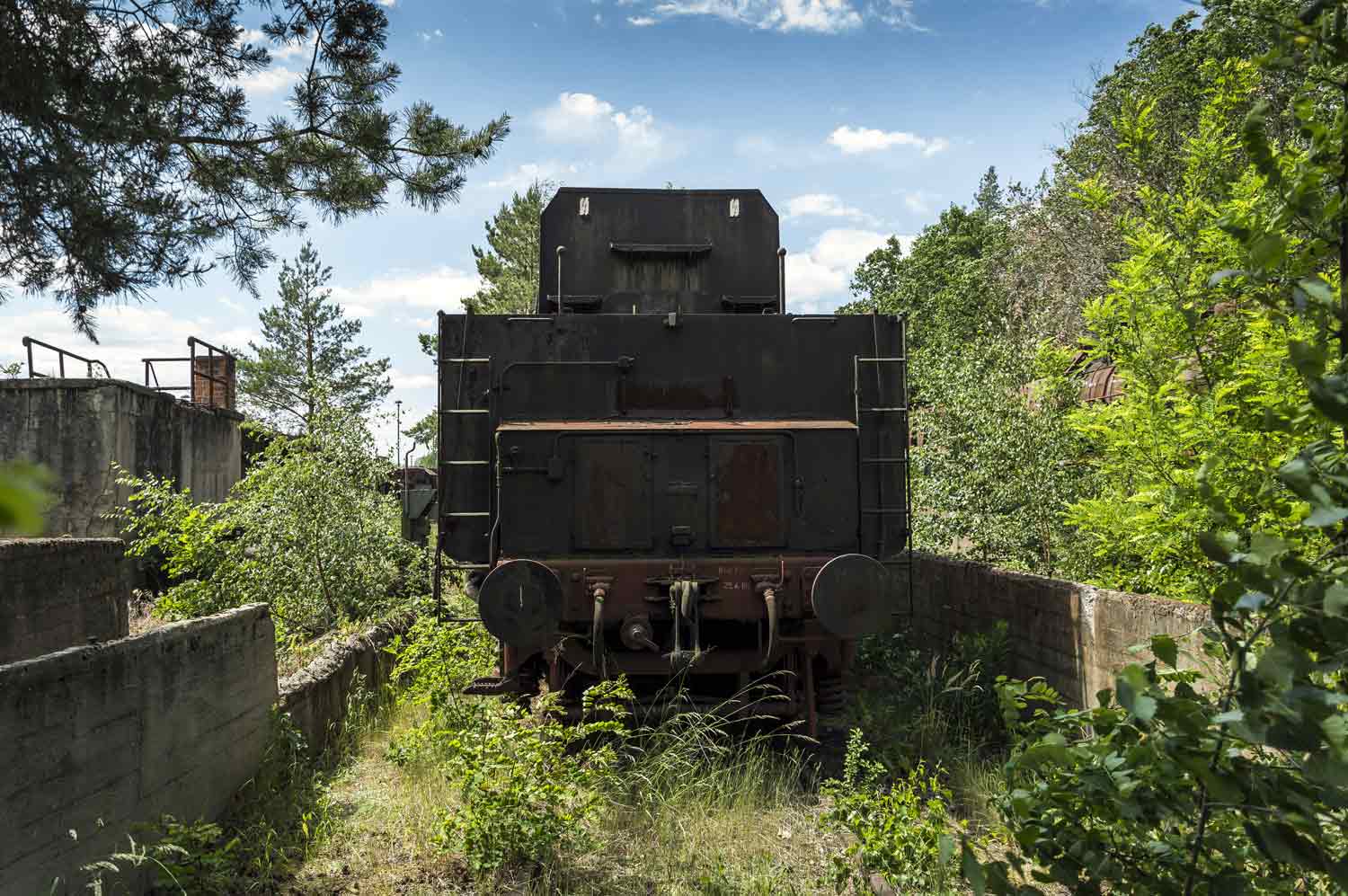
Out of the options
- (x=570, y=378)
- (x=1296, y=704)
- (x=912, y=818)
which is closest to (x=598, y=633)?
(x=570, y=378)

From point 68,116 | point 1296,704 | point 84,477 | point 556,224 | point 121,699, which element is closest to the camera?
point 1296,704

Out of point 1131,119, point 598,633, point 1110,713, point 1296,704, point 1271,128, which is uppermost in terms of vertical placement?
point 1271,128

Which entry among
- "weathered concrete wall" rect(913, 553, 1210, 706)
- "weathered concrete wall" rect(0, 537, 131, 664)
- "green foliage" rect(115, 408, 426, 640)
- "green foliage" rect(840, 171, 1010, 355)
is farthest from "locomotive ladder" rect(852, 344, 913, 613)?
"green foliage" rect(840, 171, 1010, 355)

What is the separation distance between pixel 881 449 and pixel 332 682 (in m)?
4.41

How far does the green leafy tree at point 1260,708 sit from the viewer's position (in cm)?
163

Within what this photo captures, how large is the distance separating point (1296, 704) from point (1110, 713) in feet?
1.67

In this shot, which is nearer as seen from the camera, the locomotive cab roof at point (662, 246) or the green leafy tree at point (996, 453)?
the locomotive cab roof at point (662, 246)

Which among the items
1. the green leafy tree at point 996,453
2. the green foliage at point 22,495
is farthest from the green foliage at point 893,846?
the green leafy tree at point 996,453

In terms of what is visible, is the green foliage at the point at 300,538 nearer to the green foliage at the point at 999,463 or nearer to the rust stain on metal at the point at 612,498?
the rust stain on metal at the point at 612,498

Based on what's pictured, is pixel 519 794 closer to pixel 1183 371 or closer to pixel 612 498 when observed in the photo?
pixel 612 498

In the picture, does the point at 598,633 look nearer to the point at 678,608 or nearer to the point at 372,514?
the point at 678,608

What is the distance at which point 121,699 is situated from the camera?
4410mm

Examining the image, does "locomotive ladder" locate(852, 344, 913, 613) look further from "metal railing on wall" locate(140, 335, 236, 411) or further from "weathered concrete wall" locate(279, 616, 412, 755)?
"metal railing on wall" locate(140, 335, 236, 411)

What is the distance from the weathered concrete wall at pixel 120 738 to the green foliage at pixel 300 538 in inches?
115
